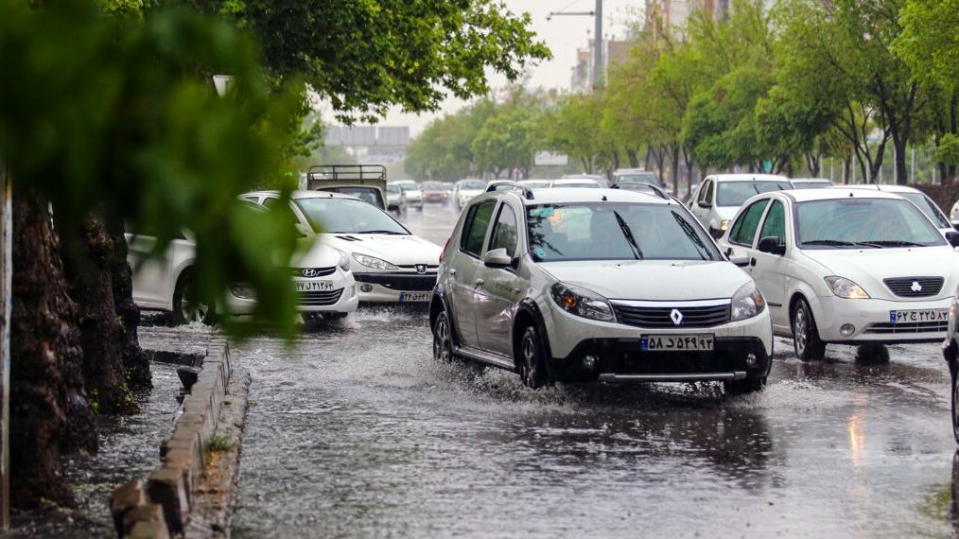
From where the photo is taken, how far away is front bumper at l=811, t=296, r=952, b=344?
13.9 meters

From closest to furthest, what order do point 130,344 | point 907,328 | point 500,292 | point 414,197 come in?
point 130,344 → point 500,292 → point 907,328 → point 414,197

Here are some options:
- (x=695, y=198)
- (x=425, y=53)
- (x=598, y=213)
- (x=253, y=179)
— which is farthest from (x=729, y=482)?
(x=695, y=198)

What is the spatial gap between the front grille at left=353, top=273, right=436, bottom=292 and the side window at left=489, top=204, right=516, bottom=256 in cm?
704

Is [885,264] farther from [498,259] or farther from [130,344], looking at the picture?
[130,344]

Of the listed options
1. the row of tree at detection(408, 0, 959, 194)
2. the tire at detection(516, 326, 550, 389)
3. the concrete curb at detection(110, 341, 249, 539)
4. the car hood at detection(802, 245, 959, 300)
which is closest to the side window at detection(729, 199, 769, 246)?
the car hood at detection(802, 245, 959, 300)

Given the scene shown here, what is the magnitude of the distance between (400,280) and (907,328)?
25.4 ft

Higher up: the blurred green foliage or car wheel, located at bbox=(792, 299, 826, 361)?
the blurred green foliage

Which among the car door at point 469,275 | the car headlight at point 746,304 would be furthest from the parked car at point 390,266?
the car headlight at point 746,304

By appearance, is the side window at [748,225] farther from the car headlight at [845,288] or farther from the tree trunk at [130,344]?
the tree trunk at [130,344]

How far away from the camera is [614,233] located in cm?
1262

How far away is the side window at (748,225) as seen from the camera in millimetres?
16359

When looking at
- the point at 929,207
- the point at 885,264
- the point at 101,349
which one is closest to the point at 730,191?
the point at 929,207

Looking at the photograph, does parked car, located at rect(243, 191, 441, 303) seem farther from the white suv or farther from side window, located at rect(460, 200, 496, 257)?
the white suv

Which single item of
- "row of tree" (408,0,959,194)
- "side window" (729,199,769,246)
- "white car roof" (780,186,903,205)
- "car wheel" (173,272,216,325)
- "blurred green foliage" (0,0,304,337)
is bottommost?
"side window" (729,199,769,246)
